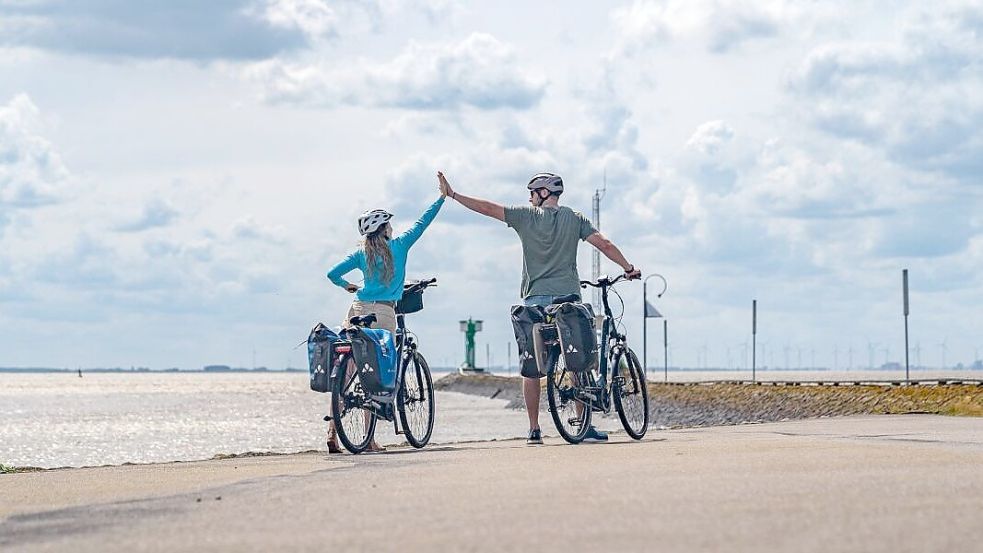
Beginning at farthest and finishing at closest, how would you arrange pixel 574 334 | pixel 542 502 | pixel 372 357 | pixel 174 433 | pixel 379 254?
1. pixel 174 433
2. pixel 379 254
3. pixel 372 357
4. pixel 574 334
5. pixel 542 502

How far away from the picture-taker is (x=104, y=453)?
35.1m

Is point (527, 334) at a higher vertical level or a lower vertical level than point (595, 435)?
higher

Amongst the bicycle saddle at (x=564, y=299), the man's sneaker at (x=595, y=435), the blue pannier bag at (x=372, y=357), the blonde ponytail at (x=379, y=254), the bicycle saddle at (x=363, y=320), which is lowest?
the man's sneaker at (x=595, y=435)

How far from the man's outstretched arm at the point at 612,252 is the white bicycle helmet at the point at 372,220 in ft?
5.70

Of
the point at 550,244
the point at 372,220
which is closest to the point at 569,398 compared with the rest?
the point at 550,244

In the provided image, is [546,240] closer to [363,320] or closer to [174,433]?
[363,320]

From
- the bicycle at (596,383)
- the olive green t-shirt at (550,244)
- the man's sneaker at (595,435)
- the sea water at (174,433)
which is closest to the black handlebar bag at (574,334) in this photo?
Answer: the bicycle at (596,383)

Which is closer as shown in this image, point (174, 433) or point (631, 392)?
point (631, 392)

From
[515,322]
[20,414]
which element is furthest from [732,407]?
[20,414]

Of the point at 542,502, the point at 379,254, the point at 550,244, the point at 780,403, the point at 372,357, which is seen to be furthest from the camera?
the point at 780,403

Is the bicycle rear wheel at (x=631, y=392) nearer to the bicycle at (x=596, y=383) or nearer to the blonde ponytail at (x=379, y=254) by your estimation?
the bicycle at (x=596, y=383)

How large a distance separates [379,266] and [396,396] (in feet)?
3.62

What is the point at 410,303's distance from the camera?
13141 mm

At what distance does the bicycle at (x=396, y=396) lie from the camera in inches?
483
